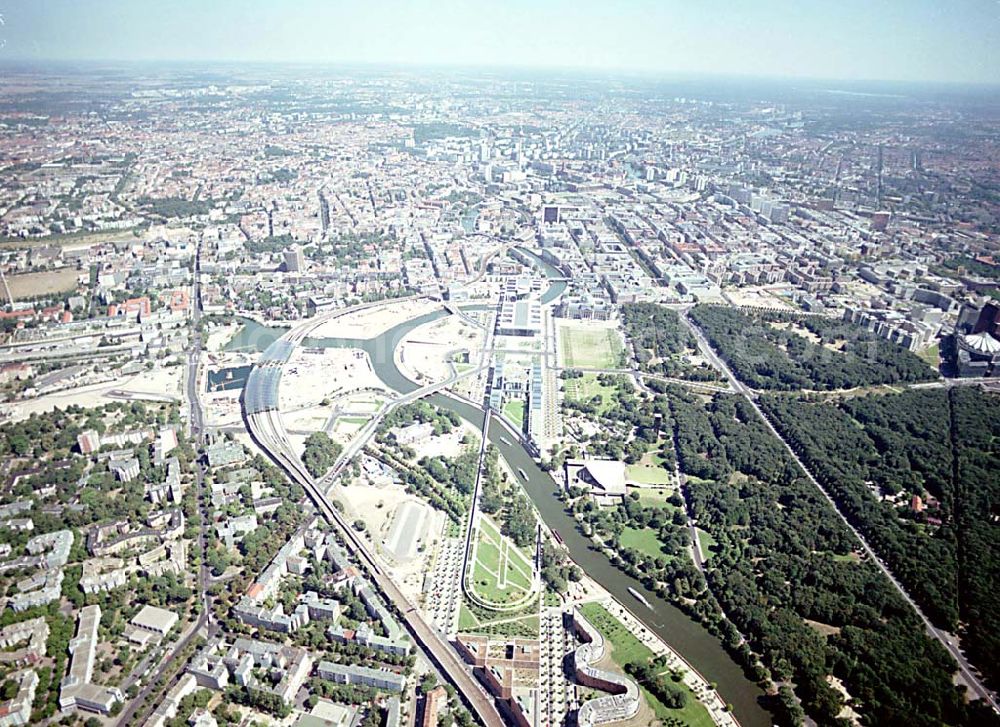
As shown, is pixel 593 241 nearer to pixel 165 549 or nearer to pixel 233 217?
pixel 233 217

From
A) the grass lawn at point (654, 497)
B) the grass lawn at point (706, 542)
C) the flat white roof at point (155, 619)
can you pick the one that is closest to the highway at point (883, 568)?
the grass lawn at point (706, 542)

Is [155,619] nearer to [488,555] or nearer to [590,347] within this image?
[488,555]

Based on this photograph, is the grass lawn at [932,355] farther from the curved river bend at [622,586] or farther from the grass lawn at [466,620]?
the grass lawn at [466,620]

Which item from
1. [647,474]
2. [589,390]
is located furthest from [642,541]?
[589,390]

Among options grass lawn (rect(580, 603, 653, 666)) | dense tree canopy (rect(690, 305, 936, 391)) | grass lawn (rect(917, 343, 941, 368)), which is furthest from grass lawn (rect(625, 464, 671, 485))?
grass lawn (rect(917, 343, 941, 368))

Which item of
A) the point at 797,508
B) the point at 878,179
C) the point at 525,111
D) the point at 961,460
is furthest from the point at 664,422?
the point at 525,111

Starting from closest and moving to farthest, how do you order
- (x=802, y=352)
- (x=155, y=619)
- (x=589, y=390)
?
(x=155, y=619) → (x=589, y=390) → (x=802, y=352)

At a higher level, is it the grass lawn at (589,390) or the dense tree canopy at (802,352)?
the dense tree canopy at (802,352)

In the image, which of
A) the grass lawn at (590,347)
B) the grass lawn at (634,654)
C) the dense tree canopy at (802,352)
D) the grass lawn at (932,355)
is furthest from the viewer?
the grass lawn at (932,355)
